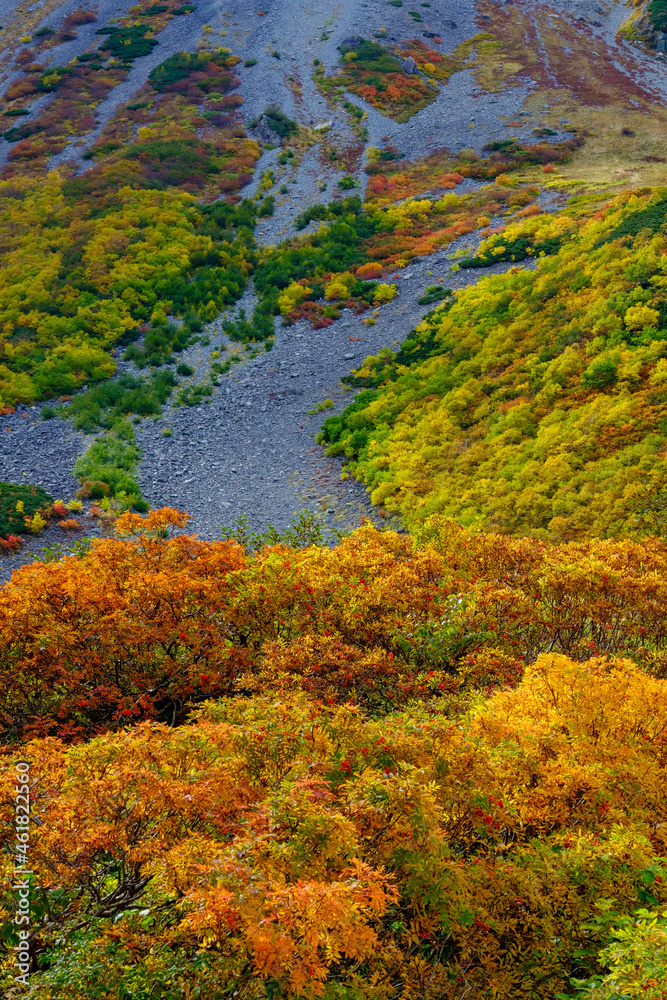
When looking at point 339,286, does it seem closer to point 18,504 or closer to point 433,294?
point 433,294

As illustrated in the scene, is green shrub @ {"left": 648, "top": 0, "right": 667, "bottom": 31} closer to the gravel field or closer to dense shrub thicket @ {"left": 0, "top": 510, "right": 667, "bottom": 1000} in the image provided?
the gravel field

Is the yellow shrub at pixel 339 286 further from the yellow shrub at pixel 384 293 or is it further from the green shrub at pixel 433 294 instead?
the green shrub at pixel 433 294

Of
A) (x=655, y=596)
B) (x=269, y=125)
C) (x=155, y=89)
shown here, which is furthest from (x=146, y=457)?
(x=155, y=89)

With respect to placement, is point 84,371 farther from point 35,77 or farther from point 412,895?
point 35,77

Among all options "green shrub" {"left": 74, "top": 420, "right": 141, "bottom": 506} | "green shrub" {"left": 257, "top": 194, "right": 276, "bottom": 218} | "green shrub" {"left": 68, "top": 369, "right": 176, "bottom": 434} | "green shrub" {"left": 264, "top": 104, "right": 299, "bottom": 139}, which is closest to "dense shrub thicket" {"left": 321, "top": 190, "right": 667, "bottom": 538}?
"green shrub" {"left": 74, "top": 420, "right": 141, "bottom": 506}

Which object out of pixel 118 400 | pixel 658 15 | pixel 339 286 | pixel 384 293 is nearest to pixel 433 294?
pixel 384 293
